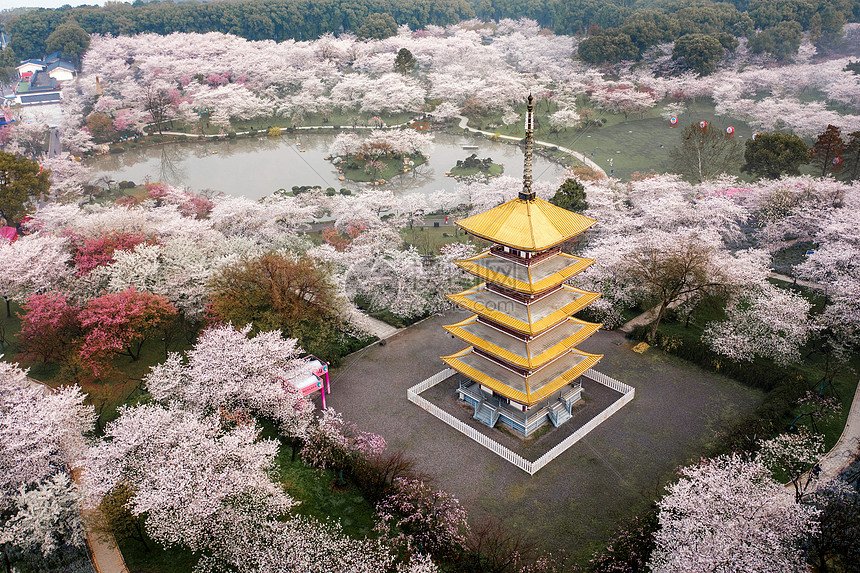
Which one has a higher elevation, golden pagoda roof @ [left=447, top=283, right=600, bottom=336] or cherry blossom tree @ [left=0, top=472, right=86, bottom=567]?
golden pagoda roof @ [left=447, top=283, right=600, bottom=336]

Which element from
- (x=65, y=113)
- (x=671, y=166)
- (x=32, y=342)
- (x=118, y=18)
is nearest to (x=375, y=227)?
(x=32, y=342)

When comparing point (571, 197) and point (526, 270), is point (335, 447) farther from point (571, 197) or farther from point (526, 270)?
point (571, 197)

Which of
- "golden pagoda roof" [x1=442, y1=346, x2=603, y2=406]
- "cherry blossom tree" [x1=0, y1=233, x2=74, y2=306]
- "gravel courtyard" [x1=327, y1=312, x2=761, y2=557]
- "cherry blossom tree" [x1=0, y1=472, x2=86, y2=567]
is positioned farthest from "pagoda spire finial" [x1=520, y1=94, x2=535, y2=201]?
"cherry blossom tree" [x1=0, y1=233, x2=74, y2=306]

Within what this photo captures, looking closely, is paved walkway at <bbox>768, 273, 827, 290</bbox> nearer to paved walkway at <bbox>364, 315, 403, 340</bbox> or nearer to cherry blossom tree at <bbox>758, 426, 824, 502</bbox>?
cherry blossom tree at <bbox>758, 426, 824, 502</bbox>

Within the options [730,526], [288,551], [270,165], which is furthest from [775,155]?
[270,165]

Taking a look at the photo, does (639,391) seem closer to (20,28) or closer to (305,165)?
(305,165)

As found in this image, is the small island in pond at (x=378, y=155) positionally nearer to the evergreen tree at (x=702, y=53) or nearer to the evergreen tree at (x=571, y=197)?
the evergreen tree at (x=571, y=197)
